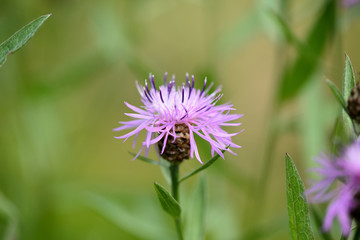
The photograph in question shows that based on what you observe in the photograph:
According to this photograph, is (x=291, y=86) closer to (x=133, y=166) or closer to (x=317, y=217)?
(x=317, y=217)

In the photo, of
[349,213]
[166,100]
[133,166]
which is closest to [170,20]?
[133,166]

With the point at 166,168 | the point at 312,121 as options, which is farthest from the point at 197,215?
the point at 312,121

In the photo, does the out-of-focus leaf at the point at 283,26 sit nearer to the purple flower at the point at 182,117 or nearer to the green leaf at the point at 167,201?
the purple flower at the point at 182,117

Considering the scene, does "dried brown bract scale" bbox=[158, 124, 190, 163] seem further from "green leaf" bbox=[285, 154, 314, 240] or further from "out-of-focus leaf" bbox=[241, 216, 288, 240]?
"out-of-focus leaf" bbox=[241, 216, 288, 240]

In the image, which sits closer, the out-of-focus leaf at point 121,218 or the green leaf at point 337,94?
the green leaf at point 337,94

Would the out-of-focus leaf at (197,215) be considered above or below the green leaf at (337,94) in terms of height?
below

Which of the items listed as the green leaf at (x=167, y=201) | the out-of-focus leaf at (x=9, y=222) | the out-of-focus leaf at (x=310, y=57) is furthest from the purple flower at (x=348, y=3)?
the out-of-focus leaf at (x=9, y=222)

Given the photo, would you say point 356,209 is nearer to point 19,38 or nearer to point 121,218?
point 19,38
